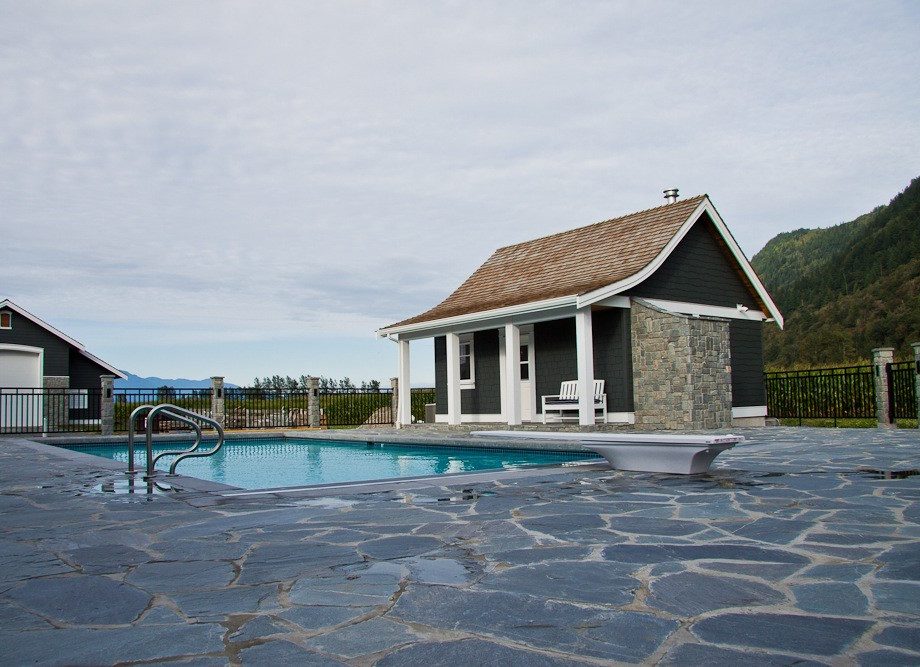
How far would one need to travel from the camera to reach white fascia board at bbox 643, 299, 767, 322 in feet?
54.4

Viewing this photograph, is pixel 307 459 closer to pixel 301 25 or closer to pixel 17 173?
pixel 301 25

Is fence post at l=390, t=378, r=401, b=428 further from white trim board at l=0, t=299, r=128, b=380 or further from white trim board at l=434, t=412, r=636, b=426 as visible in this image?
white trim board at l=0, t=299, r=128, b=380

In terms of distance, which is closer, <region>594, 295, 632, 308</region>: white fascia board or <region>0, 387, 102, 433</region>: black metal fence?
<region>594, 295, 632, 308</region>: white fascia board

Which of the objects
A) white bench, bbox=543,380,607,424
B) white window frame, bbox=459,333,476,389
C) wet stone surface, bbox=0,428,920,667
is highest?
white window frame, bbox=459,333,476,389

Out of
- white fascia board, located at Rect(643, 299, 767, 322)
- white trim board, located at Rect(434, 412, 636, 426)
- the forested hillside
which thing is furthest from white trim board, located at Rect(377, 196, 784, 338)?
the forested hillside

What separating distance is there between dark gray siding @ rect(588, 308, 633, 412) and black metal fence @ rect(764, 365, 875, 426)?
207 inches

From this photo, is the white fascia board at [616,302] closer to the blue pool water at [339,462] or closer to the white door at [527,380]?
the white door at [527,380]

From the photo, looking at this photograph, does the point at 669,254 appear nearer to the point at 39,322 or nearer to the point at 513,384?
the point at 513,384

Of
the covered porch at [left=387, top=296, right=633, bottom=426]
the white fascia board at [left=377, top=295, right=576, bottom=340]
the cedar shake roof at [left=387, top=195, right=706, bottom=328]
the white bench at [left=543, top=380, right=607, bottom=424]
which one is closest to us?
the white fascia board at [left=377, top=295, right=576, bottom=340]

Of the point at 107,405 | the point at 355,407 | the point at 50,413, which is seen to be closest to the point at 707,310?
the point at 355,407

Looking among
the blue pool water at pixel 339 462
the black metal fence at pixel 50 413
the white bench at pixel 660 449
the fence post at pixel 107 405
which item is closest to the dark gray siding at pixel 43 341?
the black metal fence at pixel 50 413

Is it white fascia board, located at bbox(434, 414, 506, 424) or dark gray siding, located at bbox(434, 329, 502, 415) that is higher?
dark gray siding, located at bbox(434, 329, 502, 415)

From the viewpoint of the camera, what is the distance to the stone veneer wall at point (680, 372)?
14.1 metres

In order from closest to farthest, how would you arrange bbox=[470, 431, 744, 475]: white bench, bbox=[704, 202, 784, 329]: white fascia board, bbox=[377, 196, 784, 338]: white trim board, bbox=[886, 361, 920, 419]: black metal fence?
bbox=[470, 431, 744, 475]: white bench < bbox=[377, 196, 784, 338]: white trim board < bbox=[886, 361, 920, 419]: black metal fence < bbox=[704, 202, 784, 329]: white fascia board
